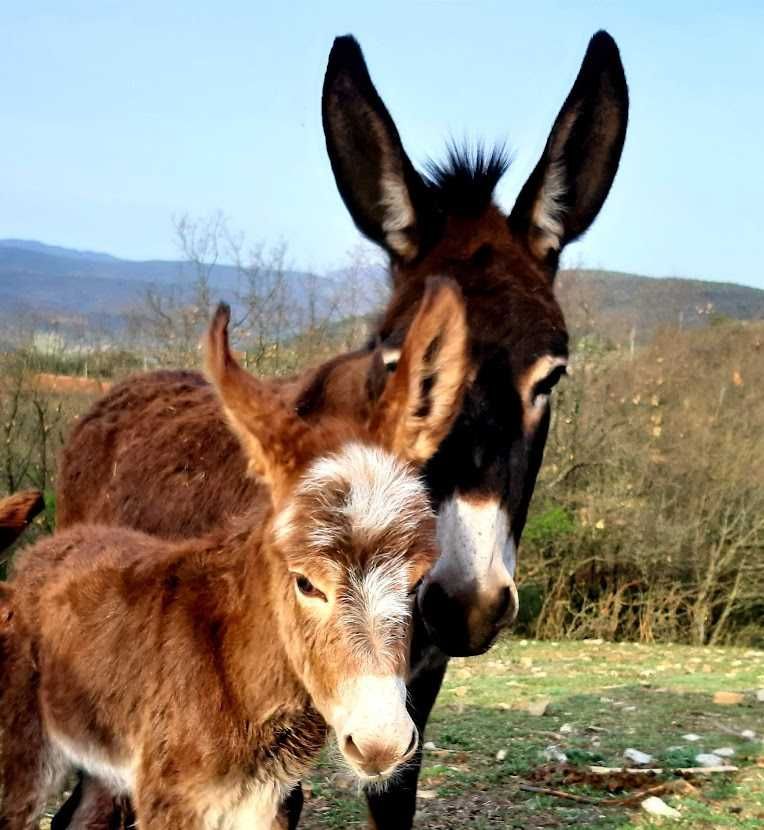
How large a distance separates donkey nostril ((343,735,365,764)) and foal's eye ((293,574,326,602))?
431 millimetres

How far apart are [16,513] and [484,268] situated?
2355 mm

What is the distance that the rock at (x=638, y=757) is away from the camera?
732 cm

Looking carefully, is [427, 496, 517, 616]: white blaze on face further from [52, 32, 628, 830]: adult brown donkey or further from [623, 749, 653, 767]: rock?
[623, 749, 653, 767]: rock

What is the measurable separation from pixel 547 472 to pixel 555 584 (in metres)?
2.35

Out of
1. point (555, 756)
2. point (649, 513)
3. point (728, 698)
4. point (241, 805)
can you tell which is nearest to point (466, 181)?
point (241, 805)

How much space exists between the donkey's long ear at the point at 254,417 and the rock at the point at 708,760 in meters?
5.09

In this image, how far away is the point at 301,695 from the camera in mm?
3406

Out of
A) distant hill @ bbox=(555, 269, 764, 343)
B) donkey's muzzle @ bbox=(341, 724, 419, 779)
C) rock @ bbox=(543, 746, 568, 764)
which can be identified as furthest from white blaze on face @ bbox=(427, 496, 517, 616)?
distant hill @ bbox=(555, 269, 764, 343)

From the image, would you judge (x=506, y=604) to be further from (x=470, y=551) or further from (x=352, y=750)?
(x=352, y=750)

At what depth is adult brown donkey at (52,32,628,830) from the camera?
11.5 feet

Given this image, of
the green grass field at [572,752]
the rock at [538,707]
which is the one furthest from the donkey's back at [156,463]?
the rock at [538,707]

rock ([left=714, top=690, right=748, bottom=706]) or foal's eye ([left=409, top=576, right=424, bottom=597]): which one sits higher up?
foal's eye ([left=409, top=576, right=424, bottom=597])

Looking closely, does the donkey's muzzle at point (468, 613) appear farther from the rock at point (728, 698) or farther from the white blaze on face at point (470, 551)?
the rock at point (728, 698)

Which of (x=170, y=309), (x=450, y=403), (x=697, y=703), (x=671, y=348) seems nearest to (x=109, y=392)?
(x=450, y=403)
